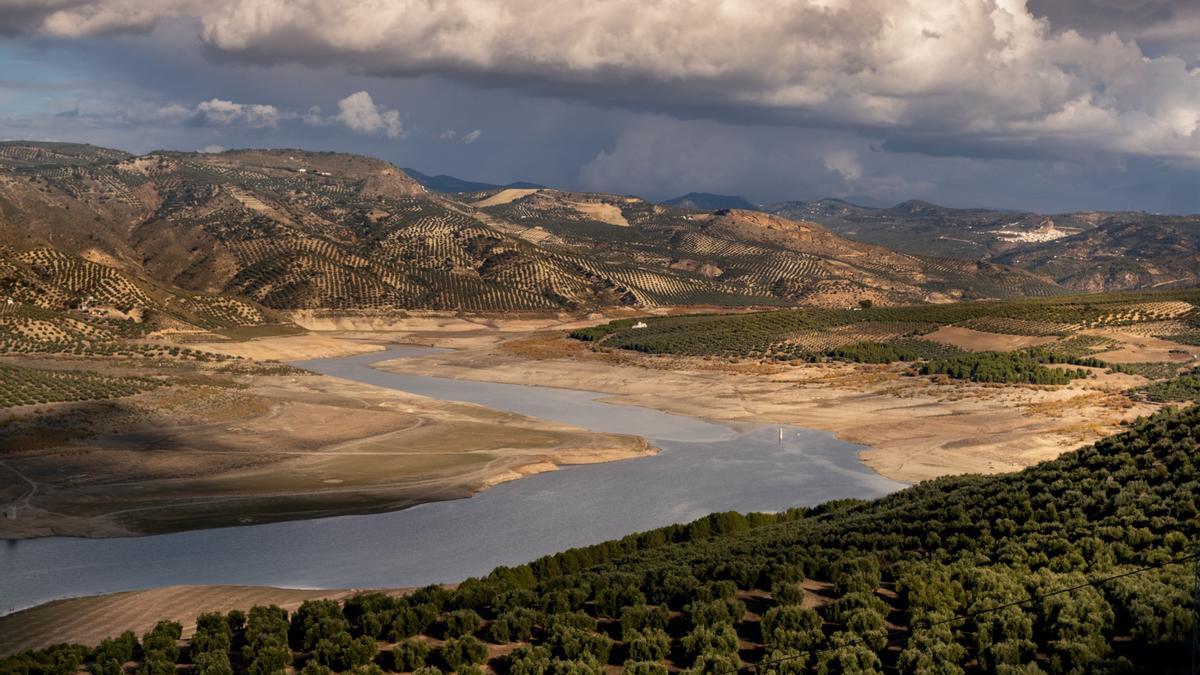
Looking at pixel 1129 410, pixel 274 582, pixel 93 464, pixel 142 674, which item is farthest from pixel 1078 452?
pixel 93 464

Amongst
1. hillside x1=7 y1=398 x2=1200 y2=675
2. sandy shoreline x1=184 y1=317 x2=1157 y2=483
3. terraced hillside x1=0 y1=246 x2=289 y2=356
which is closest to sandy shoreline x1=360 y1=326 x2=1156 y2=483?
sandy shoreline x1=184 y1=317 x2=1157 y2=483

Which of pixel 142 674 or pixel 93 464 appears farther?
pixel 93 464

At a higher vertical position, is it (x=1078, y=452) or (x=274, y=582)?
(x=1078, y=452)

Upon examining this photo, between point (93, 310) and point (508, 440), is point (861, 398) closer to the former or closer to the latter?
point (508, 440)

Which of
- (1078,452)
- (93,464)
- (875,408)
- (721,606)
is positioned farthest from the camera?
(875,408)

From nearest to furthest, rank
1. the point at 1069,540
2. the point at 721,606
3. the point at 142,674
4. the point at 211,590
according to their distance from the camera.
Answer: the point at 142,674
the point at 721,606
the point at 1069,540
the point at 211,590

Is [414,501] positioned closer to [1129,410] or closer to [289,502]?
[289,502]

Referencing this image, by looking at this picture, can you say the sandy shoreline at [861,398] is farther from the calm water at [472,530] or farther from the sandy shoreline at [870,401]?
the calm water at [472,530]
